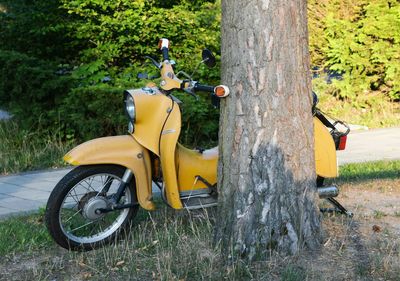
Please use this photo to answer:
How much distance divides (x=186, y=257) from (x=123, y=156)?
3.06ft

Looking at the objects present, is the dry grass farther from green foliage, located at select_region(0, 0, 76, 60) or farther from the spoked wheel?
green foliage, located at select_region(0, 0, 76, 60)

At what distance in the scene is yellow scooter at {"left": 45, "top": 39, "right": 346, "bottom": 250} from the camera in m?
4.59

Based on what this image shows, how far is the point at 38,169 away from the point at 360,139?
4.81 meters

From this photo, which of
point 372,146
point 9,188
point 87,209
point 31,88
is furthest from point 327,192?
point 31,88

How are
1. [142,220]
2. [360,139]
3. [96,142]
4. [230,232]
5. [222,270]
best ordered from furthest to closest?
[360,139] < [142,220] < [96,142] < [230,232] < [222,270]

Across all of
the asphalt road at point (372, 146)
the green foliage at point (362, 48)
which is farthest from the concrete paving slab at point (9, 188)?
the green foliage at point (362, 48)

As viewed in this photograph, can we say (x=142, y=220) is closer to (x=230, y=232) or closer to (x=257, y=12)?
(x=230, y=232)

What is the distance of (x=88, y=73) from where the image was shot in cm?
917

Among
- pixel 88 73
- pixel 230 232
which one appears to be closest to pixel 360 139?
pixel 88 73

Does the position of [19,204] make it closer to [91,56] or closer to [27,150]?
[27,150]

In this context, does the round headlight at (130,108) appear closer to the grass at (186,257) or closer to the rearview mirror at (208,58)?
the rearview mirror at (208,58)

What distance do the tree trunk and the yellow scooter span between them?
432 millimetres

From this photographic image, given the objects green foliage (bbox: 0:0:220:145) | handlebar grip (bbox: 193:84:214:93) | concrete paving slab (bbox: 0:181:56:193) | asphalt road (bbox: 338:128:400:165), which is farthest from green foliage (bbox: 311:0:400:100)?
handlebar grip (bbox: 193:84:214:93)

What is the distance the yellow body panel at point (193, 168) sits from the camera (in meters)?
4.99
